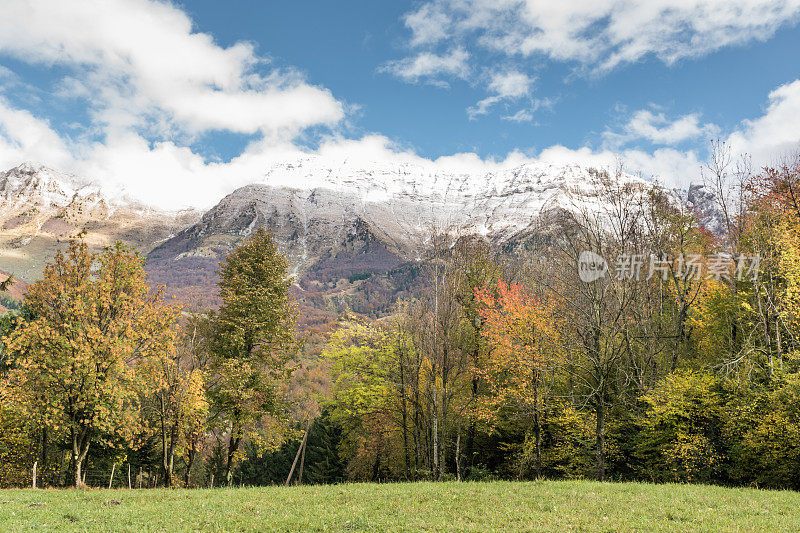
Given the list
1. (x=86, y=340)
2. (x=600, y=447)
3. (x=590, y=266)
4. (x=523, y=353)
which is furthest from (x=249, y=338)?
(x=600, y=447)

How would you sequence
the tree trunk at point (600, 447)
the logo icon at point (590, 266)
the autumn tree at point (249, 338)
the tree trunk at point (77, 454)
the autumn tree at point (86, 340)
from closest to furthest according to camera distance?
the autumn tree at point (86, 340) < the tree trunk at point (77, 454) < the tree trunk at point (600, 447) < the logo icon at point (590, 266) < the autumn tree at point (249, 338)

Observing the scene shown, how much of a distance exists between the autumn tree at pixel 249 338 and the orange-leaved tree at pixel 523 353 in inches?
520

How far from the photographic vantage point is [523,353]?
2541cm

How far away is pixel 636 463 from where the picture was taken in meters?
27.8

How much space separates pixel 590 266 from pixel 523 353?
6132 mm

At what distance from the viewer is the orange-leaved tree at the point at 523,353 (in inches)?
990

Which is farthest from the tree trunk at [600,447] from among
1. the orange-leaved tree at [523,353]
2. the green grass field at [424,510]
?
the green grass field at [424,510]

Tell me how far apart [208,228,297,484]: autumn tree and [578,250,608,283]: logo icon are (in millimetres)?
18279

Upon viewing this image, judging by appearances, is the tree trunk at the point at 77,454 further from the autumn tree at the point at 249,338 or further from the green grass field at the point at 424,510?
the autumn tree at the point at 249,338

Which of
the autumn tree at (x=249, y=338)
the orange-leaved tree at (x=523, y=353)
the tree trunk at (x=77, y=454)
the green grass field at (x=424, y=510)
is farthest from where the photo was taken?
the autumn tree at (x=249, y=338)

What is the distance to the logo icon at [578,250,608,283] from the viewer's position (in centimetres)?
2312

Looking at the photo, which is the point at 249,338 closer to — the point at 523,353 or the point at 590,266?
the point at 523,353

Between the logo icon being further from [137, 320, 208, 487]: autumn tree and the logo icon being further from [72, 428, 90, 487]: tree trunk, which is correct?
[72, 428, 90, 487]: tree trunk

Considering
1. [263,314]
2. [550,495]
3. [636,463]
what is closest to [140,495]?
[263,314]
